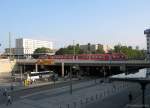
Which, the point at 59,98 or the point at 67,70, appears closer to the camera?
the point at 59,98

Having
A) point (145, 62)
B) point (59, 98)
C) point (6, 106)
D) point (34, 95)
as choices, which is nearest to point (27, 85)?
point (34, 95)

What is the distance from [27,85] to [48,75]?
21.6 meters

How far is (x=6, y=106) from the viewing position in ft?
141

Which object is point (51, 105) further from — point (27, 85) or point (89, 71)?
point (89, 71)

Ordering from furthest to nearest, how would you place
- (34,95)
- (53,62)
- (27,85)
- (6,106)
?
(53,62) → (27,85) → (34,95) → (6,106)

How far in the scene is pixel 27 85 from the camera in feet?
241

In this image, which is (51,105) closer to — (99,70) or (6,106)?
(6,106)

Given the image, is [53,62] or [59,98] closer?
[59,98]

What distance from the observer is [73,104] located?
1711 inches

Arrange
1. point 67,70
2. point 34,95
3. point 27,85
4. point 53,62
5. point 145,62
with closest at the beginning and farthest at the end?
point 34,95 → point 27,85 → point 145,62 → point 53,62 → point 67,70

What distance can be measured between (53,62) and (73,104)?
6556cm

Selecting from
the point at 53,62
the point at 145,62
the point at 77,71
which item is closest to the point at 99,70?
the point at 77,71

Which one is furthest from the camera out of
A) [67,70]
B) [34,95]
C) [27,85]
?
[67,70]

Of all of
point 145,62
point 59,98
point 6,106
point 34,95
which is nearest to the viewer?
point 6,106
